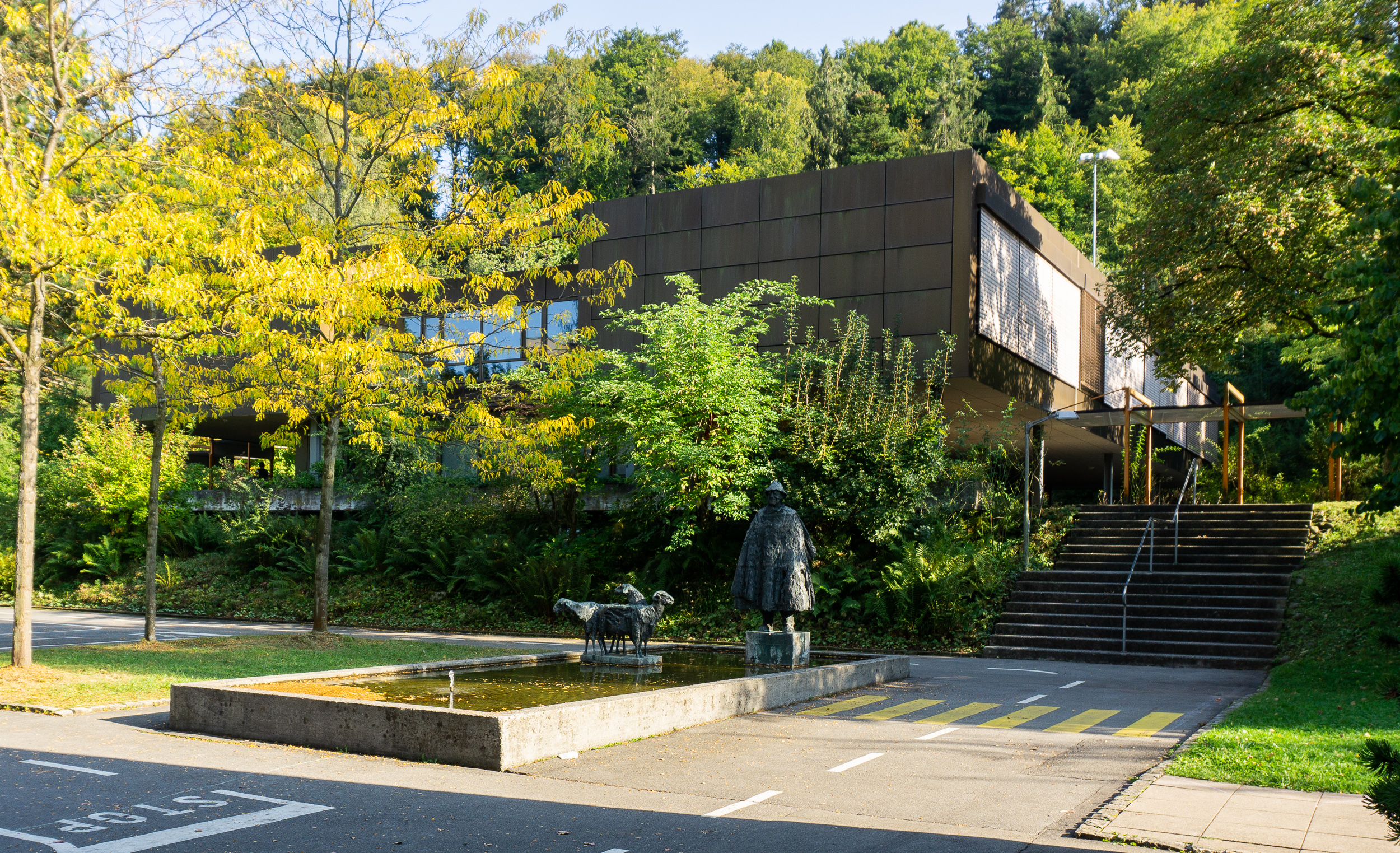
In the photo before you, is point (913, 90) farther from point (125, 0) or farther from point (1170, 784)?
point (1170, 784)

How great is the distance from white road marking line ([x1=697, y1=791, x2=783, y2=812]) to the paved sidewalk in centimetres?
206

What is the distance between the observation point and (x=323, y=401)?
593 inches

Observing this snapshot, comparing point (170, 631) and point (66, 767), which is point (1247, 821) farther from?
point (170, 631)

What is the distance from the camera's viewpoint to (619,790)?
725 cm

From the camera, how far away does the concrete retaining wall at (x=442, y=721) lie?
7.91 meters

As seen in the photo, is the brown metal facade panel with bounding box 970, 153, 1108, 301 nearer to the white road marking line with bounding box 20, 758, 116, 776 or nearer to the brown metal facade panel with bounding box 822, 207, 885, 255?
the brown metal facade panel with bounding box 822, 207, 885, 255

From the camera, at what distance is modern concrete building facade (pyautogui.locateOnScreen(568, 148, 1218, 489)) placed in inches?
899

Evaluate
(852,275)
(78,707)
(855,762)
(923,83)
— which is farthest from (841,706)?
(923,83)

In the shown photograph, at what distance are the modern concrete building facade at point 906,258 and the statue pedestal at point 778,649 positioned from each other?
421 inches

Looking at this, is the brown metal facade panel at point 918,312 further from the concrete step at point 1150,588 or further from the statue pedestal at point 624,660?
the statue pedestal at point 624,660

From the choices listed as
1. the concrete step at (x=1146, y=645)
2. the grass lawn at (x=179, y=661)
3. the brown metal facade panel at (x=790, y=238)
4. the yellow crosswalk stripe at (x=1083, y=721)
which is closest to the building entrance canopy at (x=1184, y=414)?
the brown metal facade panel at (x=790, y=238)

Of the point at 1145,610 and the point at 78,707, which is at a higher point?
the point at 1145,610

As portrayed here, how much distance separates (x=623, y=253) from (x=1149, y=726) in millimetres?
19557

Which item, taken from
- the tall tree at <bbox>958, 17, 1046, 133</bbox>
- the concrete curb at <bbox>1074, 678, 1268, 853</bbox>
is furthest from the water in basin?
the tall tree at <bbox>958, 17, 1046, 133</bbox>
